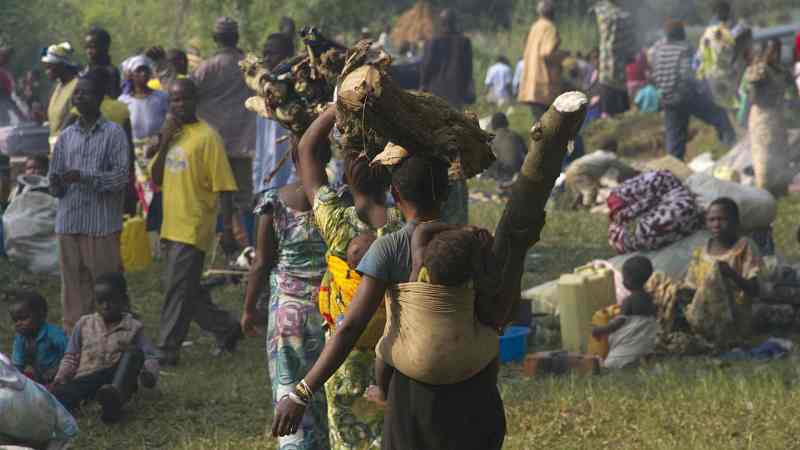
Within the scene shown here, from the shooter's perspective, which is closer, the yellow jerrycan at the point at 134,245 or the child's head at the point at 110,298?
A: the child's head at the point at 110,298

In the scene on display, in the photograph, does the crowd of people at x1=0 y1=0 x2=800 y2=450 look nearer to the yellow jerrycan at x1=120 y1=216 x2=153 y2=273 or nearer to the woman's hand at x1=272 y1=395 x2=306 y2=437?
the woman's hand at x1=272 y1=395 x2=306 y2=437

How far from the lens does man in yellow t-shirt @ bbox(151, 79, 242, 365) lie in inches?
350

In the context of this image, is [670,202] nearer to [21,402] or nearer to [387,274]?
[21,402]

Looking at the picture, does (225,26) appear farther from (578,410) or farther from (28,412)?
(28,412)

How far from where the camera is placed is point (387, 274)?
414cm

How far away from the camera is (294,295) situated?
5531 millimetres

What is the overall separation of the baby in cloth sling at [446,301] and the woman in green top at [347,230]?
24.6 inches

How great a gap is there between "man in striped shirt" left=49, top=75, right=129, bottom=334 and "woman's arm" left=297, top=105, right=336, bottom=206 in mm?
3877

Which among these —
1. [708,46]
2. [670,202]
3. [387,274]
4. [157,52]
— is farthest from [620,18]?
[387,274]

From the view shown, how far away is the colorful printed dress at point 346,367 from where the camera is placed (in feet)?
16.1

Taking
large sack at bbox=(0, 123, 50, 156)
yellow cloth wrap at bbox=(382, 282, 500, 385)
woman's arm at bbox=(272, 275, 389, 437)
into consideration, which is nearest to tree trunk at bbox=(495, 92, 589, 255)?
yellow cloth wrap at bbox=(382, 282, 500, 385)

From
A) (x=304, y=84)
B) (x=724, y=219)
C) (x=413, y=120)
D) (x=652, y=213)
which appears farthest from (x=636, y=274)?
(x=413, y=120)

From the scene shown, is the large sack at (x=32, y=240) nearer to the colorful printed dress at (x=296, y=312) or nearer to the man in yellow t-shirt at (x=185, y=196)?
the man in yellow t-shirt at (x=185, y=196)

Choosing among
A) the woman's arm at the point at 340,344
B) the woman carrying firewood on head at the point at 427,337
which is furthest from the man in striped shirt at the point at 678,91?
the woman's arm at the point at 340,344
